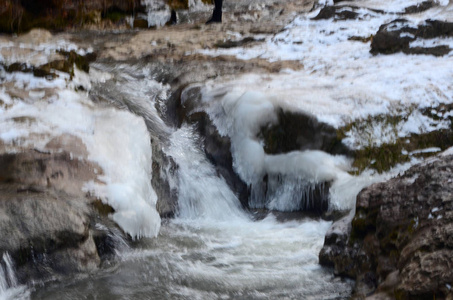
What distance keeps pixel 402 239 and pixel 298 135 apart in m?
2.74

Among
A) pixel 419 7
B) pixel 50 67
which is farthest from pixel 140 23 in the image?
pixel 50 67

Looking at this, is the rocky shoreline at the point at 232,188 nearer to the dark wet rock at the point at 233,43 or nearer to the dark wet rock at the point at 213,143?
the dark wet rock at the point at 213,143

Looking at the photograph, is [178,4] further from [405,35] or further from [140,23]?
[405,35]

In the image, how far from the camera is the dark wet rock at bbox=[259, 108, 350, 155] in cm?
607

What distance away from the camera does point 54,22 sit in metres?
11.5

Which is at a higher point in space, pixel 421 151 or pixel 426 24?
pixel 426 24

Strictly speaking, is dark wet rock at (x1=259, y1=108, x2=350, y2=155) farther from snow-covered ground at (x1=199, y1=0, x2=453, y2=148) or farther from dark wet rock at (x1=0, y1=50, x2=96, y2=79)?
dark wet rock at (x1=0, y1=50, x2=96, y2=79)

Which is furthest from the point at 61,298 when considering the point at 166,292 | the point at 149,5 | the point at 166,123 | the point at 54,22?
the point at 149,5

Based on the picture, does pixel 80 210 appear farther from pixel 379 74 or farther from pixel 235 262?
pixel 379 74

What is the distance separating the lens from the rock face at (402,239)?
2967 millimetres

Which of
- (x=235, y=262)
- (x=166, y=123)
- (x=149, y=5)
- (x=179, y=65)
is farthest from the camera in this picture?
(x=149, y=5)

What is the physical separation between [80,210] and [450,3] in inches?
338

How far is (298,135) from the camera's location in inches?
245

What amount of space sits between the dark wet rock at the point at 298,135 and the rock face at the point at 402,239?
1.74 metres
